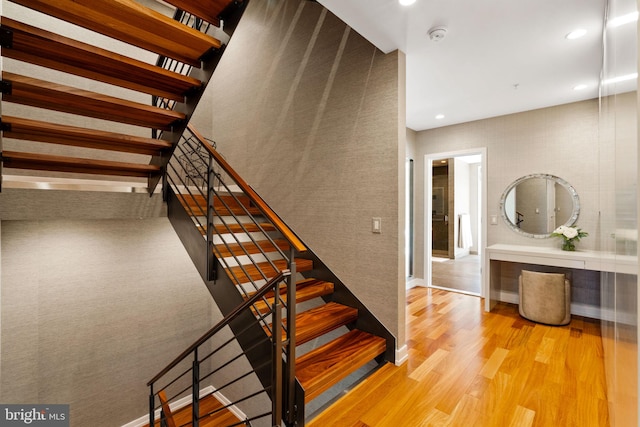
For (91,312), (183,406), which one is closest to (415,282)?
(183,406)

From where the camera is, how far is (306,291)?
2.71 meters


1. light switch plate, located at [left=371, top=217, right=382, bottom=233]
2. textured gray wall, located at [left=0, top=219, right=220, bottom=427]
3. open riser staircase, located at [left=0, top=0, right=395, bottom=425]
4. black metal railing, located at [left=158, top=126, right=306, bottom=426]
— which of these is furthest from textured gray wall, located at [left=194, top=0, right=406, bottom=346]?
textured gray wall, located at [left=0, top=219, right=220, bottom=427]

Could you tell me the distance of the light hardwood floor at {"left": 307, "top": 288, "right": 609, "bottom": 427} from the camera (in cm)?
197

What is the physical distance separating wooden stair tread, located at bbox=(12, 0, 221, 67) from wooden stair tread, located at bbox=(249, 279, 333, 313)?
76.5 inches

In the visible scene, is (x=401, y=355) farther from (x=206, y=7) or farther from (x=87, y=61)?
(x=87, y=61)

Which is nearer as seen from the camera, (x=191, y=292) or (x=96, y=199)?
(x=96, y=199)

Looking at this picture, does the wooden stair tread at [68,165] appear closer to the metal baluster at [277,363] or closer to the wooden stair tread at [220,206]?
the wooden stair tread at [220,206]

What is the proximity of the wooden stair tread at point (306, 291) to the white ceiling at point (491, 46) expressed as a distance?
2.17 m

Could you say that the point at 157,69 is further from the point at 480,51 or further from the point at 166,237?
the point at 166,237

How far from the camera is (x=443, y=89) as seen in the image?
11.2 feet

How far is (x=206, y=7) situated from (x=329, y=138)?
5.02 ft

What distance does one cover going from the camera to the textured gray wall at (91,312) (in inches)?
121

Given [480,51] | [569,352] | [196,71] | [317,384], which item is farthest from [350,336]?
[480,51]

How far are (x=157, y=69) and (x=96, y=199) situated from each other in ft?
4.55
